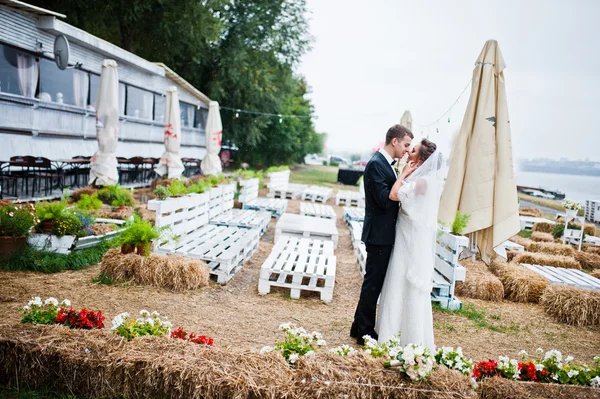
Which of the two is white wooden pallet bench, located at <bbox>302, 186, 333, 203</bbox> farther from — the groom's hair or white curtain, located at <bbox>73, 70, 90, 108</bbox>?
the groom's hair

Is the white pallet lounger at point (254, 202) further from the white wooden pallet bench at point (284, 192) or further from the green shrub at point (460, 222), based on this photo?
the green shrub at point (460, 222)

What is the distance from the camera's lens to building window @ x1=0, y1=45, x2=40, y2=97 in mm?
12180

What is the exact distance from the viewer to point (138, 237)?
20.6 ft

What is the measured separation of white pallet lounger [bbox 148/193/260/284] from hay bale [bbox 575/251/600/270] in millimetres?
6976

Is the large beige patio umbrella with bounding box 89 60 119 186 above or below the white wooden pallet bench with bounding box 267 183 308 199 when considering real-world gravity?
above

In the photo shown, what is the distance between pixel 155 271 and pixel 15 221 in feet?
6.67

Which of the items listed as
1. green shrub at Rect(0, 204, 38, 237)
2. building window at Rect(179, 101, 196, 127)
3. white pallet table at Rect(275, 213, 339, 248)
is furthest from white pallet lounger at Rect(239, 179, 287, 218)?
building window at Rect(179, 101, 196, 127)

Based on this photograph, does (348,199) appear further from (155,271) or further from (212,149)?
(155,271)

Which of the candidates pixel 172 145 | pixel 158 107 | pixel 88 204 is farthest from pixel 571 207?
pixel 158 107

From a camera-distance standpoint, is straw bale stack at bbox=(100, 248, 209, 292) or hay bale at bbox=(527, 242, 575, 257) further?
hay bale at bbox=(527, 242, 575, 257)

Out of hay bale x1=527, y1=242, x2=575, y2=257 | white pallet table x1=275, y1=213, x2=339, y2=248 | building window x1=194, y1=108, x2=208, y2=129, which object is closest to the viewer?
white pallet table x1=275, y1=213, x2=339, y2=248

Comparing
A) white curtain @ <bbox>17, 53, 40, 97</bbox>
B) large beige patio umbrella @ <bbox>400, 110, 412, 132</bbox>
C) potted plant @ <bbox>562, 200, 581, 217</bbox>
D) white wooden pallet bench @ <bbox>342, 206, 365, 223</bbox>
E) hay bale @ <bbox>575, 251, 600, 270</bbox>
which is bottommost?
hay bale @ <bbox>575, 251, 600, 270</bbox>

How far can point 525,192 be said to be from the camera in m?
37.0

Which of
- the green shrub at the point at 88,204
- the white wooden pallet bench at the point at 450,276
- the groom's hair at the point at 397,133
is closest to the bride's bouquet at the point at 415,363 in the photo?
the groom's hair at the point at 397,133
